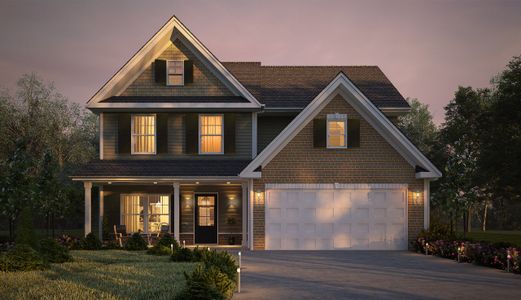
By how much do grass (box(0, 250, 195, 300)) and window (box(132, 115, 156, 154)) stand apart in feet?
26.8

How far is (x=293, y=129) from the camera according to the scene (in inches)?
904

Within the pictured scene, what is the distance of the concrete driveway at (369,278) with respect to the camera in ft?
40.3

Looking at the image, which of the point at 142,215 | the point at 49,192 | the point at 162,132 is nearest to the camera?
the point at 162,132

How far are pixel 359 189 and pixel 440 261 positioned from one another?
16.9 feet

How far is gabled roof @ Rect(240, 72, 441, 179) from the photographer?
22781mm

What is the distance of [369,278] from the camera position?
14852 mm

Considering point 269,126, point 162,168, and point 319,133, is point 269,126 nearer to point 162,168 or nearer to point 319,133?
point 319,133

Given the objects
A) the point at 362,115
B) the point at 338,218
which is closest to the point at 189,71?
the point at 362,115

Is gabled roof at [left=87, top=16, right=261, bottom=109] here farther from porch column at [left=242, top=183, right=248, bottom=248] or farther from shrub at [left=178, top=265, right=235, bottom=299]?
shrub at [left=178, top=265, right=235, bottom=299]

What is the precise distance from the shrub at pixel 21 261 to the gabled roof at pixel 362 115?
354 inches

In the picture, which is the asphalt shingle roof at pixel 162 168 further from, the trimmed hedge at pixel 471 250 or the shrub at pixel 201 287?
the shrub at pixel 201 287

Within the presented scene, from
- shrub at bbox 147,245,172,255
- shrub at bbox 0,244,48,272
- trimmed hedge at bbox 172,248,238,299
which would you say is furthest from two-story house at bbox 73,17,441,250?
trimmed hedge at bbox 172,248,238,299

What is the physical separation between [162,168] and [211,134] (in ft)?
8.99

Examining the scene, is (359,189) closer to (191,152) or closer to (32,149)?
(191,152)
